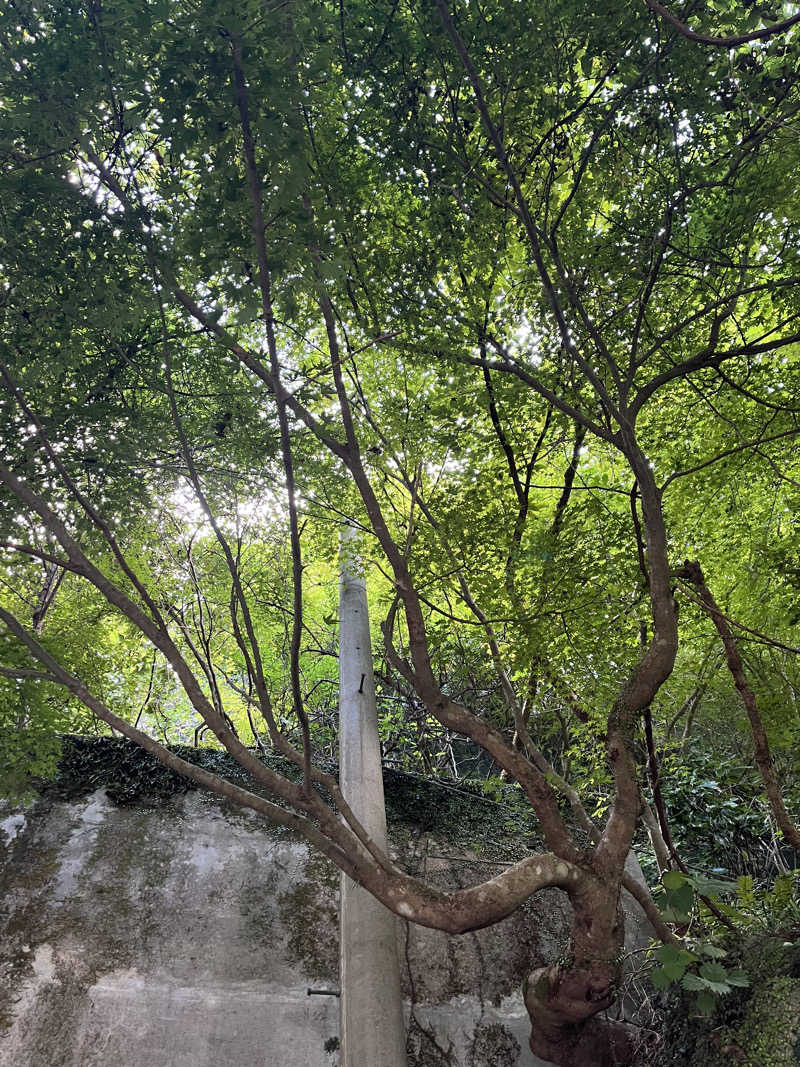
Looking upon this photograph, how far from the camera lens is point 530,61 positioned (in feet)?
9.93

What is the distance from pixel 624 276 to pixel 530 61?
1369 millimetres

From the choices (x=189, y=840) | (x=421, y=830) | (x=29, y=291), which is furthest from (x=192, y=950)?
(x=29, y=291)

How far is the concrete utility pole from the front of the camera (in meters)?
2.99

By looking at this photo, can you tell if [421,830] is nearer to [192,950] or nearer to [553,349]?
[192,950]

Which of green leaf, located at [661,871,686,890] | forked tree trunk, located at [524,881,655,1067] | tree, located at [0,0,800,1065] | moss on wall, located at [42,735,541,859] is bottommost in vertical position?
forked tree trunk, located at [524,881,655,1067]

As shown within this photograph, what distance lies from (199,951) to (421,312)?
4458 mm

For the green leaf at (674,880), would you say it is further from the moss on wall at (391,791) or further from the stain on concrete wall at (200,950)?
the moss on wall at (391,791)

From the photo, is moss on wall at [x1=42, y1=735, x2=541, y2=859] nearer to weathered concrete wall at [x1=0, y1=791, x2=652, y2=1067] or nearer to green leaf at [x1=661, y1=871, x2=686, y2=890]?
weathered concrete wall at [x1=0, y1=791, x2=652, y2=1067]

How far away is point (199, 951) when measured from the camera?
14.1 feet

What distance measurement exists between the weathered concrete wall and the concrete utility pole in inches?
30.1

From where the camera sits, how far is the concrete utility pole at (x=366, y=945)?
9.81 feet

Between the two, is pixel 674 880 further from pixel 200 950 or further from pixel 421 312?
pixel 421 312

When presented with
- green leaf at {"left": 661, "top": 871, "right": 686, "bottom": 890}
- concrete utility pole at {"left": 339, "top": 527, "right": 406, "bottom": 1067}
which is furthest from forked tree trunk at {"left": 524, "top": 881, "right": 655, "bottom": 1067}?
concrete utility pole at {"left": 339, "top": 527, "right": 406, "bottom": 1067}

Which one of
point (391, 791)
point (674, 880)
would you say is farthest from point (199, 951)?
point (674, 880)
